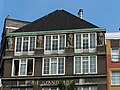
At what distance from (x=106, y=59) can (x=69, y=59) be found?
14.1 feet

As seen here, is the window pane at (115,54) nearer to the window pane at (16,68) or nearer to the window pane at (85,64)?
the window pane at (85,64)

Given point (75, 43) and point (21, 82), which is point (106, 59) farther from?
point (21, 82)

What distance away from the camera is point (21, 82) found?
48.8 metres

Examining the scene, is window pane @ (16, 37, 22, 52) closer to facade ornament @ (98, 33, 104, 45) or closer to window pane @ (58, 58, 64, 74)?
window pane @ (58, 58, 64, 74)

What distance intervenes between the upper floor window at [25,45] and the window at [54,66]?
229cm

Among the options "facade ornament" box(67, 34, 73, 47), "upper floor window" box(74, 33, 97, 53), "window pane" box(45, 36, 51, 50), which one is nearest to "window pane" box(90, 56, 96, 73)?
"upper floor window" box(74, 33, 97, 53)

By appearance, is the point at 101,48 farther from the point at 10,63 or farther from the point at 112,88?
the point at 10,63

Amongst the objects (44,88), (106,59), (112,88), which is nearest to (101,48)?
(106,59)

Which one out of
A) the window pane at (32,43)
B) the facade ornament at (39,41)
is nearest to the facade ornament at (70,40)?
the facade ornament at (39,41)

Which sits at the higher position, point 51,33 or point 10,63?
point 51,33

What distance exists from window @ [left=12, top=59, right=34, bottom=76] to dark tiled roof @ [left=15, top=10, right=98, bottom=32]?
169 inches

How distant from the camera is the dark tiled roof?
5178 cm

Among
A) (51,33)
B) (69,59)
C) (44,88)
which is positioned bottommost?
(44,88)

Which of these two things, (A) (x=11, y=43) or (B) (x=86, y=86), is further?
(A) (x=11, y=43)
